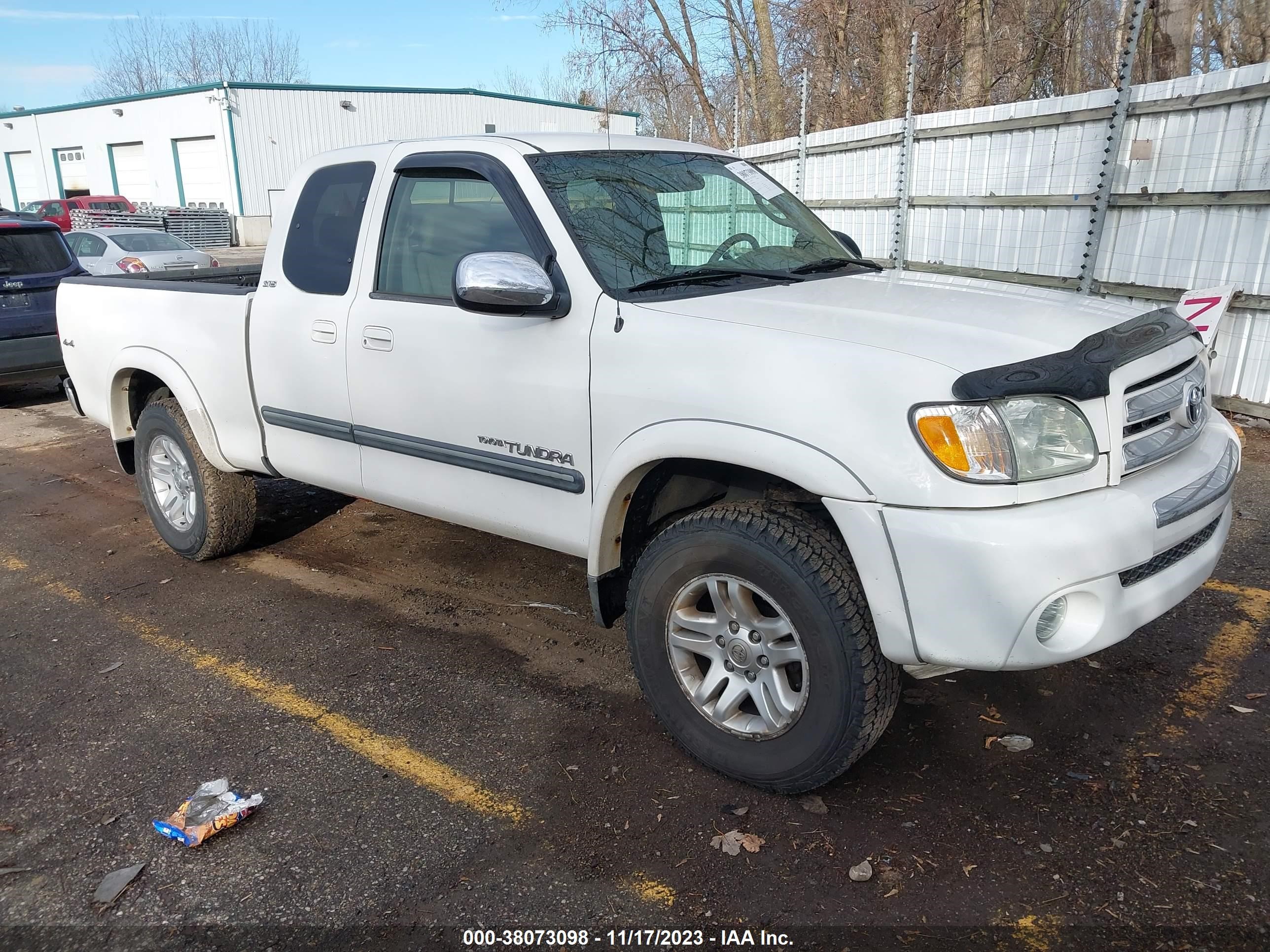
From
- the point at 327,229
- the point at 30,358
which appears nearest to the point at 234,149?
the point at 30,358

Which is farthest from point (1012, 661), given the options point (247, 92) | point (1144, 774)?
point (247, 92)

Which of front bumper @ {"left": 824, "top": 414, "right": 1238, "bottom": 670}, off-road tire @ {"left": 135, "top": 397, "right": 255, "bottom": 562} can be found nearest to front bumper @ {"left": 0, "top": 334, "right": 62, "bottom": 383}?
off-road tire @ {"left": 135, "top": 397, "right": 255, "bottom": 562}

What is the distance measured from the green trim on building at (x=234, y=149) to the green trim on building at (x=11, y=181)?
1890 centimetres

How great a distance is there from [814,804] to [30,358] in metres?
8.97

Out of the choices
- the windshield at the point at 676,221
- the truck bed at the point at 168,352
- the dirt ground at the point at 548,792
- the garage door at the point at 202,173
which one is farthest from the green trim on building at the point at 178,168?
the windshield at the point at 676,221

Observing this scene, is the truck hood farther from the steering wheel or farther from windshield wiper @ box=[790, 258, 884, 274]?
the steering wheel

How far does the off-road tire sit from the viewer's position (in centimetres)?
487

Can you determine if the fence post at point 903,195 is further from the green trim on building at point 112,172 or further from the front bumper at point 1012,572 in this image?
the green trim on building at point 112,172

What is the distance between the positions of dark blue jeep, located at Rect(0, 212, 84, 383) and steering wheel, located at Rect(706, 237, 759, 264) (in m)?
7.56

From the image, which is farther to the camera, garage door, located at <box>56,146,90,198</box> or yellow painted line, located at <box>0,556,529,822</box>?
garage door, located at <box>56,146,90,198</box>

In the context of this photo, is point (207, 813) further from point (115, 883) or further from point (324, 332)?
point (324, 332)

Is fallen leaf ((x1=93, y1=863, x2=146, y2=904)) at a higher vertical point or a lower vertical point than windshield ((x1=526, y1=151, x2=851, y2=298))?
lower

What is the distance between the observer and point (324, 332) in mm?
3992

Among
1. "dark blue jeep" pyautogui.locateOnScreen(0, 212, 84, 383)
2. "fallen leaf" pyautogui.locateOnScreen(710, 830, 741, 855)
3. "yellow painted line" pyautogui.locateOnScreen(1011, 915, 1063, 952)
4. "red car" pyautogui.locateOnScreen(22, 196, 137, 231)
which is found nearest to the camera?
"yellow painted line" pyautogui.locateOnScreen(1011, 915, 1063, 952)
